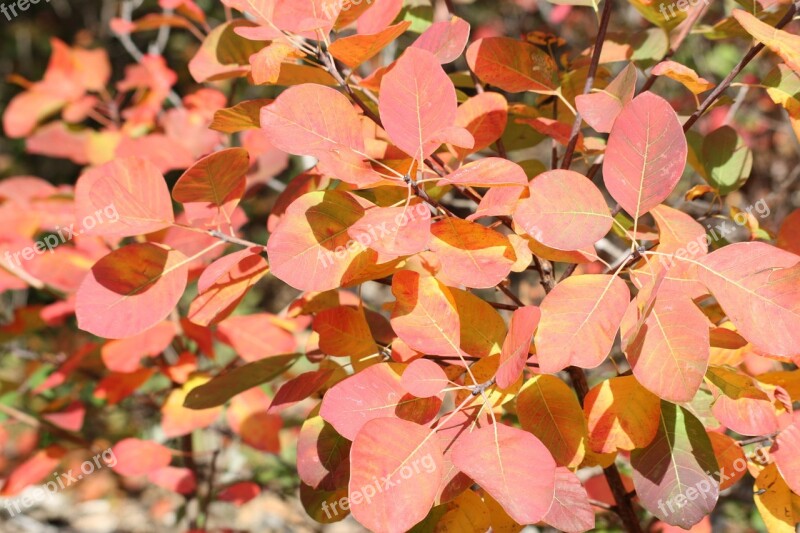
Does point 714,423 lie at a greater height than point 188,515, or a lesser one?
greater

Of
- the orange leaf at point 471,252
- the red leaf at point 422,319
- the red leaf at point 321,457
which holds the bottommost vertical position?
the red leaf at point 321,457

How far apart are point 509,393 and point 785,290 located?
0.23 metres

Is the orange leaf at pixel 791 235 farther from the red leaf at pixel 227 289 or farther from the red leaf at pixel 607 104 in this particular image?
the red leaf at pixel 227 289

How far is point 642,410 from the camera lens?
0.60 m

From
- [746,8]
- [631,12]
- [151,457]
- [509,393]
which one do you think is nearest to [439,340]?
[509,393]

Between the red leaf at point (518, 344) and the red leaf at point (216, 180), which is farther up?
the red leaf at point (216, 180)

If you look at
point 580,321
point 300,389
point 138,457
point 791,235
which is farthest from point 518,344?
point 138,457

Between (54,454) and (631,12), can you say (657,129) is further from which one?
(631,12)

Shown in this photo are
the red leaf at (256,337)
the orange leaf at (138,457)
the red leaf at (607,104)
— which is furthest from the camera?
the orange leaf at (138,457)

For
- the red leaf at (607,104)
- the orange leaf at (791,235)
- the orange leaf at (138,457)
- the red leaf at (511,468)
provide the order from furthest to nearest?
1. the orange leaf at (138,457)
2. the orange leaf at (791,235)
3. the red leaf at (607,104)
4. the red leaf at (511,468)

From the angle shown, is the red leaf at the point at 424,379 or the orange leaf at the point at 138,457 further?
the orange leaf at the point at 138,457

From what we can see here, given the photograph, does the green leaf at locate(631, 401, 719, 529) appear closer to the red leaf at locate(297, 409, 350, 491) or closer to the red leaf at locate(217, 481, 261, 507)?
the red leaf at locate(297, 409, 350, 491)

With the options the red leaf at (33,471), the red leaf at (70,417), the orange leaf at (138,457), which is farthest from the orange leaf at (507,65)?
the red leaf at (33,471)

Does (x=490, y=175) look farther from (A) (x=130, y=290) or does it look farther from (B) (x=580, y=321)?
(A) (x=130, y=290)
